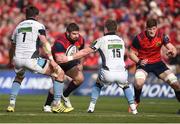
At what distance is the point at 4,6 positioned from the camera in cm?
3391

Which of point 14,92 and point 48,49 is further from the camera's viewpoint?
point 14,92

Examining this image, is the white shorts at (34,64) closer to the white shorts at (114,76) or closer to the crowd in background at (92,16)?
the white shorts at (114,76)

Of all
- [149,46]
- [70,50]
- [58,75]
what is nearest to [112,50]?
[58,75]

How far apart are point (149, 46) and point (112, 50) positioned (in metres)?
1.80

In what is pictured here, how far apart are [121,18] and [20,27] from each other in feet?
49.5

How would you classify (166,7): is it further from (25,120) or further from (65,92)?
(25,120)

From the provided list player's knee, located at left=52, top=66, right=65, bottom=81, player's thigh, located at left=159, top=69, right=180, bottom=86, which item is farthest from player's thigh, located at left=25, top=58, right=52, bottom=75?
player's thigh, located at left=159, top=69, right=180, bottom=86

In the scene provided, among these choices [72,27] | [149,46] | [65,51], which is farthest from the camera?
[149,46]

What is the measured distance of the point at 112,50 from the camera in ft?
54.7

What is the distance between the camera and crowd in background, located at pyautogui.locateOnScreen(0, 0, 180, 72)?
97.9ft

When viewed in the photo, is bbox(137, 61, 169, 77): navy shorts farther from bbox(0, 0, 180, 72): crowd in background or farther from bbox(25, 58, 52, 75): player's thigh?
bbox(0, 0, 180, 72): crowd in background

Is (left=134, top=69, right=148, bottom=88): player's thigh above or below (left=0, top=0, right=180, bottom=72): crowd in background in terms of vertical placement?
below

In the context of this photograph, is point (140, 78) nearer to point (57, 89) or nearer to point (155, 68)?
point (155, 68)

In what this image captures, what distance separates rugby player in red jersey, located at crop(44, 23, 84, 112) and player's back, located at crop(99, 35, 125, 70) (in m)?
0.91
